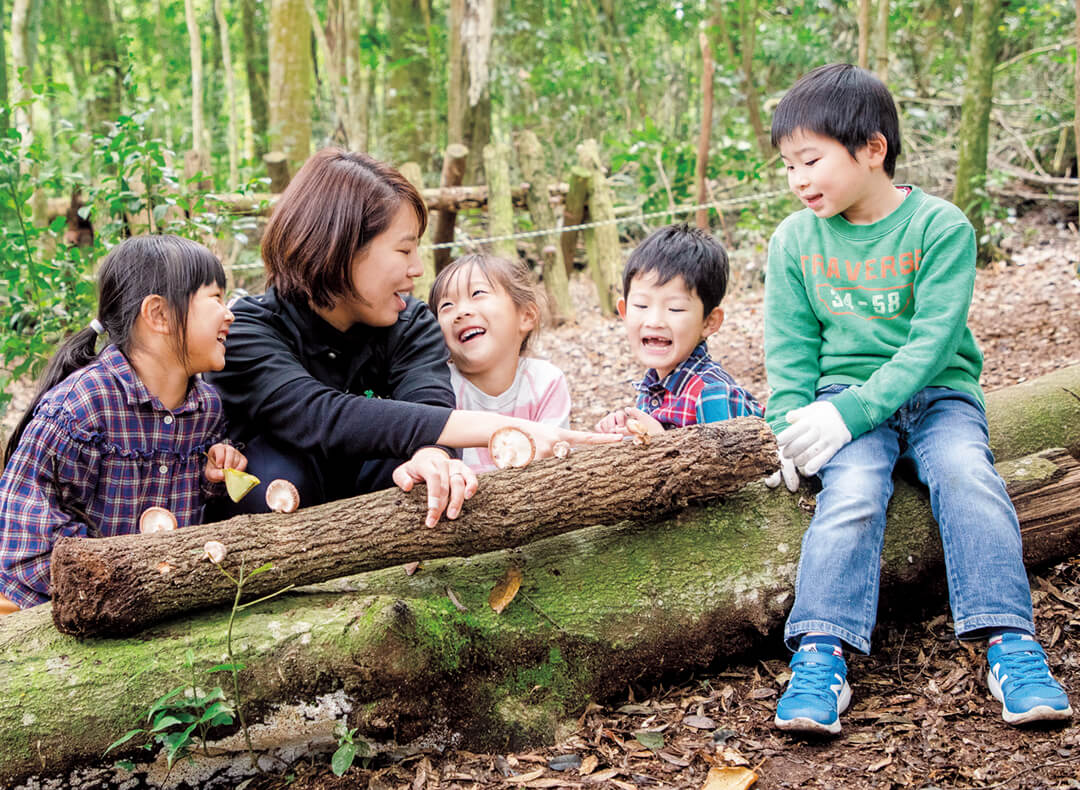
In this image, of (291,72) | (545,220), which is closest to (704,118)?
(545,220)

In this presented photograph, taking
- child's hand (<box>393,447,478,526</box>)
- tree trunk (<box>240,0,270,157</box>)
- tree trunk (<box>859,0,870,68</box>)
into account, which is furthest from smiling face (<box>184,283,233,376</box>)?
tree trunk (<box>240,0,270,157</box>)

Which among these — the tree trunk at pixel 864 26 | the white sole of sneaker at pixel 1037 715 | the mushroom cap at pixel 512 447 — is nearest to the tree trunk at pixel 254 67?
the tree trunk at pixel 864 26

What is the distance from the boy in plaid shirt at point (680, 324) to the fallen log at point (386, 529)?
52 centimetres

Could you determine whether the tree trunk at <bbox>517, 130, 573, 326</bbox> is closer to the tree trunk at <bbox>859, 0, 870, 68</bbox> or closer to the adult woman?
the tree trunk at <bbox>859, 0, 870, 68</bbox>

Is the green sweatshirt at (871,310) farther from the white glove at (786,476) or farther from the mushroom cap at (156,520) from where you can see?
the mushroom cap at (156,520)

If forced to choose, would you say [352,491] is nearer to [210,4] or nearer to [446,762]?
[446,762]

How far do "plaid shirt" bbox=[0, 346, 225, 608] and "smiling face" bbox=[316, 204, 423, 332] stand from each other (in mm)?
561

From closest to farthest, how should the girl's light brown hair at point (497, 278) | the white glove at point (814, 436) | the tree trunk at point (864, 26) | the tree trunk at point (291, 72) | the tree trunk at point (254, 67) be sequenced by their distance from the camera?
the white glove at point (814, 436)
the girl's light brown hair at point (497, 278)
the tree trunk at point (864, 26)
the tree trunk at point (291, 72)
the tree trunk at point (254, 67)

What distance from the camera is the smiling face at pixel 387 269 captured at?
2.63 meters

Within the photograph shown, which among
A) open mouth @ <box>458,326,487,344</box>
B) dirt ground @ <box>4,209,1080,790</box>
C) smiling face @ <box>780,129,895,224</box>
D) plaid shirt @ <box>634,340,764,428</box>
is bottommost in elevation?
dirt ground @ <box>4,209,1080,790</box>

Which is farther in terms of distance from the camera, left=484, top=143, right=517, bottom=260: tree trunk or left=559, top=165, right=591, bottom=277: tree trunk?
left=559, top=165, right=591, bottom=277: tree trunk

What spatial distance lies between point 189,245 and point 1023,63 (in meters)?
9.85

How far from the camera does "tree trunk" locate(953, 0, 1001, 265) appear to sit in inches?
244

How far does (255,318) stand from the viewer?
2680 millimetres
